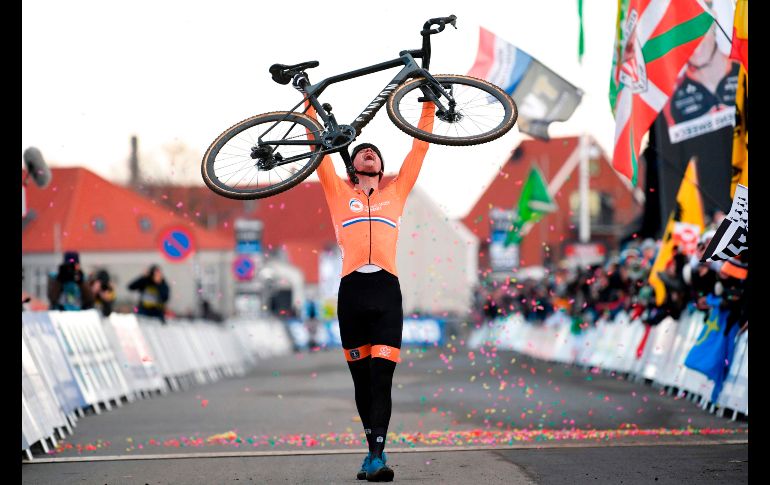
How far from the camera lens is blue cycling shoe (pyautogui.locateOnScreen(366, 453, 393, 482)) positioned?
8.58m

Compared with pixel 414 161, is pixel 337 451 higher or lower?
lower

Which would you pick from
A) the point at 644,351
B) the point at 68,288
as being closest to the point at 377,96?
the point at 68,288

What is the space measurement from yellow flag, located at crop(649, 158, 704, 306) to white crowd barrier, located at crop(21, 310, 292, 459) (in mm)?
7171

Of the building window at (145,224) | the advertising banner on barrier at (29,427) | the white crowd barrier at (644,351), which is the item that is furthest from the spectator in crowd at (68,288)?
the building window at (145,224)

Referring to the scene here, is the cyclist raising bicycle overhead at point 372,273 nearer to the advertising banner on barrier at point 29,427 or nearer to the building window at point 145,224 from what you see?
the advertising banner on barrier at point 29,427

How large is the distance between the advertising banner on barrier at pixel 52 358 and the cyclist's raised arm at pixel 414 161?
5.23m

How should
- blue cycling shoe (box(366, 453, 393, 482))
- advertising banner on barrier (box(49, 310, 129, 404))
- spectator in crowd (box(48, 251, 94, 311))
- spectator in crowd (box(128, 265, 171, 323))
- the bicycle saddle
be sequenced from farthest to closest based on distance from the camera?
spectator in crowd (box(128, 265, 171, 323)) < spectator in crowd (box(48, 251, 94, 311)) < advertising banner on barrier (box(49, 310, 129, 404)) < the bicycle saddle < blue cycling shoe (box(366, 453, 393, 482))

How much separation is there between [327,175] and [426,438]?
395 cm

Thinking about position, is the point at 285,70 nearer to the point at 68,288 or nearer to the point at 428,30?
the point at 428,30

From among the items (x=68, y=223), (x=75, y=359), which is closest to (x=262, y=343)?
(x=75, y=359)

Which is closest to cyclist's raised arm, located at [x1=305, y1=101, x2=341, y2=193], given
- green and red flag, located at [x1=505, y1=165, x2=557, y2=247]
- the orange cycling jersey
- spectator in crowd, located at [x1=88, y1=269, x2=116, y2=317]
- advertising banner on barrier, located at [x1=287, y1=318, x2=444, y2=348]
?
the orange cycling jersey

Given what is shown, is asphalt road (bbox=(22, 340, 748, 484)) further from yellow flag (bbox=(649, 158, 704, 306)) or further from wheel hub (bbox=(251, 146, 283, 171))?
wheel hub (bbox=(251, 146, 283, 171))

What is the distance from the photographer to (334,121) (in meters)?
8.79
